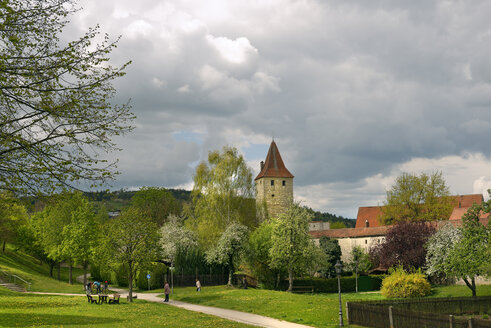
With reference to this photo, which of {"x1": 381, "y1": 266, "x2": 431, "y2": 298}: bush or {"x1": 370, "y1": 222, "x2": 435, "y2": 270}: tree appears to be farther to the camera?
{"x1": 370, "y1": 222, "x2": 435, "y2": 270}: tree

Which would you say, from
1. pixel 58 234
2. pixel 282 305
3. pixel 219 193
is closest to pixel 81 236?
pixel 58 234

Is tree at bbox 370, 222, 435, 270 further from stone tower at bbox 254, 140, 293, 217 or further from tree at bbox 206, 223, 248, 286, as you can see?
stone tower at bbox 254, 140, 293, 217

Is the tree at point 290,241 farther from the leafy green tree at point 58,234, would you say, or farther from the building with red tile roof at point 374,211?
the building with red tile roof at point 374,211

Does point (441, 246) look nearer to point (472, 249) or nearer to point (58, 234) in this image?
point (472, 249)

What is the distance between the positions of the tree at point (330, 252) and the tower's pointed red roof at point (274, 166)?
57.8ft

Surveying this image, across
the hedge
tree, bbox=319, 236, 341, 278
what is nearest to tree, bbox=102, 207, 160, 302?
the hedge

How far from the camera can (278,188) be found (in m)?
75.0

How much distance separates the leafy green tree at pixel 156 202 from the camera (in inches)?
3141

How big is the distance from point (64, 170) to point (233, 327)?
10.0 meters

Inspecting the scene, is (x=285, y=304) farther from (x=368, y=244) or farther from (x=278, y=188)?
(x=278, y=188)

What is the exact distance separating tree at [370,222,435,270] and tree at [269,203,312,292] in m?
9.68

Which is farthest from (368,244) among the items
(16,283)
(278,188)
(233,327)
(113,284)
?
(233,327)

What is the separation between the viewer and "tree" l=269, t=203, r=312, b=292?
4372 centimetres

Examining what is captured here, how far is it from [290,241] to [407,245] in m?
12.8
